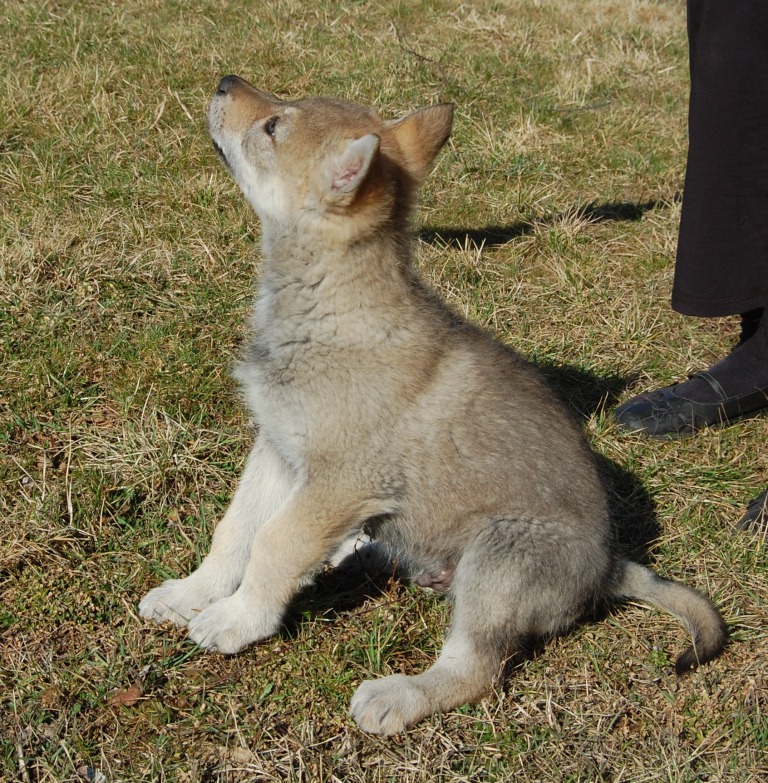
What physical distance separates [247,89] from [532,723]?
2484mm

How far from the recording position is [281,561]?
9.64 feet

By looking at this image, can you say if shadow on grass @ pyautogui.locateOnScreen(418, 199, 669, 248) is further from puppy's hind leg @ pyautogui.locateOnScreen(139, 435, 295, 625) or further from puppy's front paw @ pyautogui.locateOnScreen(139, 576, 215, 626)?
puppy's front paw @ pyautogui.locateOnScreen(139, 576, 215, 626)

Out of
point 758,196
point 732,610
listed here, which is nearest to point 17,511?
point 732,610

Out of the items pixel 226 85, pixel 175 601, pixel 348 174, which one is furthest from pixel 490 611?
pixel 226 85

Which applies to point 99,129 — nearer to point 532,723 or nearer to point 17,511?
point 17,511

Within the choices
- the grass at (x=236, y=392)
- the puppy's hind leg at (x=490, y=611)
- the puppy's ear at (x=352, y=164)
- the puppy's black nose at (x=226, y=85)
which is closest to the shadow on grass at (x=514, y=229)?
the grass at (x=236, y=392)

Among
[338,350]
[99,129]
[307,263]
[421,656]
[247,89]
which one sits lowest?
[421,656]

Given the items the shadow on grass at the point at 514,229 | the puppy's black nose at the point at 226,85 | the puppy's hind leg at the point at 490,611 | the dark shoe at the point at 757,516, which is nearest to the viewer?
the puppy's hind leg at the point at 490,611

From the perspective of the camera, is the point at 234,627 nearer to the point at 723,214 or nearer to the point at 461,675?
the point at 461,675

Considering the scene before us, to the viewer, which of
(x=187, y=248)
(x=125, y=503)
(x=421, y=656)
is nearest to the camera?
(x=421, y=656)

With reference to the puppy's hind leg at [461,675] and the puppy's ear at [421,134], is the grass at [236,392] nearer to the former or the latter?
the puppy's hind leg at [461,675]

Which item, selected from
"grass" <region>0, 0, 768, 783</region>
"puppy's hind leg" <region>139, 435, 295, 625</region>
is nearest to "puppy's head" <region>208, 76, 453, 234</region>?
"puppy's hind leg" <region>139, 435, 295, 625</region>

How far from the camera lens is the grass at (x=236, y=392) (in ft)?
9.57

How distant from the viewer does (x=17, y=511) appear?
3326 mm
